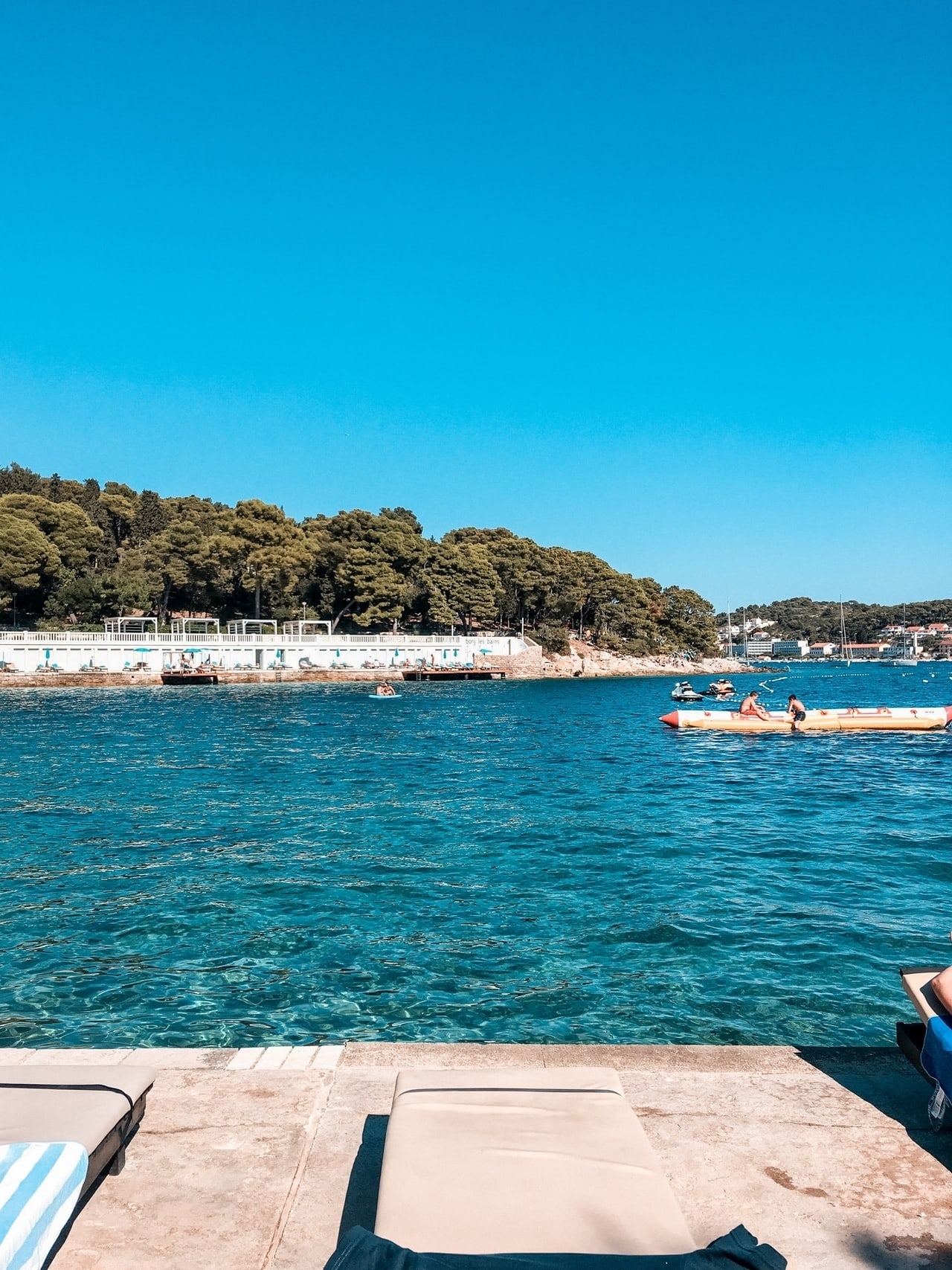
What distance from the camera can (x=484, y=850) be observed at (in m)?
14.7

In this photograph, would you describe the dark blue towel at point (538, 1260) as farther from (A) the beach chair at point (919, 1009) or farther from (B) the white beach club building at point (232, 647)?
(B) the white beach club building at point (232, 647)

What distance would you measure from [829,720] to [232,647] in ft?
185

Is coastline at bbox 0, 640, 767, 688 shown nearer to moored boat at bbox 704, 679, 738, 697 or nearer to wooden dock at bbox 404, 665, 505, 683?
wooden dock at bbox 404, 665, 505, 683

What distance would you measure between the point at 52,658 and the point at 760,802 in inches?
2521

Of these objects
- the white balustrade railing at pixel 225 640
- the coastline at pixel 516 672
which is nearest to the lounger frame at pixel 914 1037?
the coastline at pixel 516 672

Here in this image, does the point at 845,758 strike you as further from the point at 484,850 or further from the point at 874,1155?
the point at 874,1155

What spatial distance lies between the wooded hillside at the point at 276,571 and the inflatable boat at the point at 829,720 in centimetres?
5592

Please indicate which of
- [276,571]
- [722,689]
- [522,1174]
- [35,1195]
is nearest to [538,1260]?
[522,1174]

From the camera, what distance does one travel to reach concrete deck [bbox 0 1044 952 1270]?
348 centimetres

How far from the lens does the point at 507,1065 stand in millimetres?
5246

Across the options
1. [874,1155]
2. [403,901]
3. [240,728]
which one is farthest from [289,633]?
[874,1155]

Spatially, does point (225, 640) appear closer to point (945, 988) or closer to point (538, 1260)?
point (945, 988)

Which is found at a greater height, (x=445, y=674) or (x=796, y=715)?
(x=796, y=715)

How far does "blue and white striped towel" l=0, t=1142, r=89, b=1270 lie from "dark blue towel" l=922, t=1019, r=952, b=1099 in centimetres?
376
